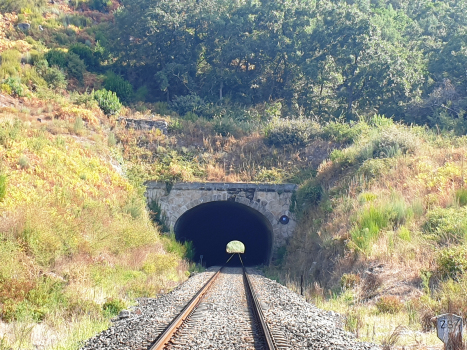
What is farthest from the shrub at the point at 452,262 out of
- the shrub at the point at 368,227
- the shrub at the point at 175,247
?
the shrub at the point at 175,247

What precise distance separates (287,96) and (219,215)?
494 inches

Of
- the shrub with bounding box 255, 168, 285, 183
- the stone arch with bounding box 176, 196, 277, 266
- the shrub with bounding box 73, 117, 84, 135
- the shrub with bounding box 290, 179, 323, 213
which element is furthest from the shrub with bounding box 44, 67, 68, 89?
the shrub with bounding box 290, 179, 323, 213

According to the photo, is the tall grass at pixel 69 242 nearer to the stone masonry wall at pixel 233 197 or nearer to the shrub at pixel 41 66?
the stone masonry wall at pixel 233 197

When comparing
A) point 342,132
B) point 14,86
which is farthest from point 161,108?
point 342,132

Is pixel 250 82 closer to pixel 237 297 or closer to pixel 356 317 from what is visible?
pixel 237 297

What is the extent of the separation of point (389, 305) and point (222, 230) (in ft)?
67.9

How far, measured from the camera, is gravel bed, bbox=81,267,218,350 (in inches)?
251

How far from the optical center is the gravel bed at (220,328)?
6445 millimetres

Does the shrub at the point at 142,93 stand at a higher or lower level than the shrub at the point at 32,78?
higher

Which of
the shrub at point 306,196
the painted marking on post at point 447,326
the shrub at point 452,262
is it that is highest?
the shrub at point 306,196

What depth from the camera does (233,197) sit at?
21406 mm

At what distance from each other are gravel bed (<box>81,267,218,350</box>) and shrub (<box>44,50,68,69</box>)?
21.9 metres

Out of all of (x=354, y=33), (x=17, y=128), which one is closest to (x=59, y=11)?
(x=354, y=33)

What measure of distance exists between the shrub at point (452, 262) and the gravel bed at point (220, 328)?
3640 millimetres
